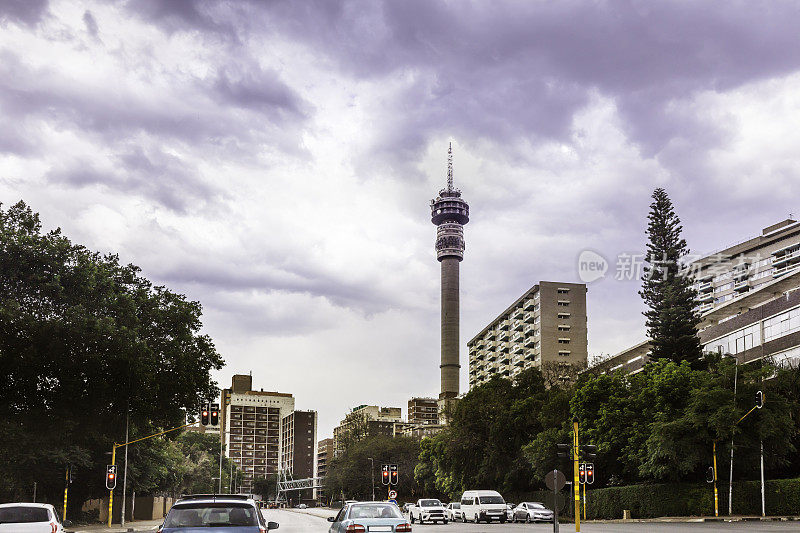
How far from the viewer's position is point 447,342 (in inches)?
7717

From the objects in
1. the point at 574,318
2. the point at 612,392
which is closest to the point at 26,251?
the point at 612,392

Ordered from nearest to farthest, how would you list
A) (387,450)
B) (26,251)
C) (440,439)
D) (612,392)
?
(26,251)
(612,392)
(440,439)
(387,450)

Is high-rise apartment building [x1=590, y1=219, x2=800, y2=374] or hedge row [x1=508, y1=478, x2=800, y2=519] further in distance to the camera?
high-rise apartment building [x1=590, y1=219, x2=800, y2=374]

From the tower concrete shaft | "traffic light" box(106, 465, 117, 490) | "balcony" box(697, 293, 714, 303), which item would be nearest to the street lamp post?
"balcony" box(697, 293, 714, 303)

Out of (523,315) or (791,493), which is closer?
(791,493)

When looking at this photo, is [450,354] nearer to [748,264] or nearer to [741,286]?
[741,286]

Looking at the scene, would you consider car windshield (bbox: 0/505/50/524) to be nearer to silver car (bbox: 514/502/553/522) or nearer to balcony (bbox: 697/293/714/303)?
silver car (bbox: 514/502/553/522)

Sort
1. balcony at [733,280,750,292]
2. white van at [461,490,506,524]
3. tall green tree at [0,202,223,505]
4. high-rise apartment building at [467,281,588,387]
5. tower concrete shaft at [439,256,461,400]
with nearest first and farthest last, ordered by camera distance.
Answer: tall green tree at [0,202,223,505] → white van at [461,490,506,524] → balcony at [733,280,750,292] → high-rise apartment building at [467,281,588,387] → tower concrete shaft at [439,256,461,400]

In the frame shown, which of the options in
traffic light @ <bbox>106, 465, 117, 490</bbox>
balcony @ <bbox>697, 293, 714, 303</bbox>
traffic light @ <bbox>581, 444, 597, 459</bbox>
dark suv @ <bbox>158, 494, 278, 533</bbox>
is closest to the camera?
dark suv @ <bbox>158, 494, 278, 533</bbox>

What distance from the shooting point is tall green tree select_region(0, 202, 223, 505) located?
45.1 m

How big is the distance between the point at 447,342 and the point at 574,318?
54.7 metres

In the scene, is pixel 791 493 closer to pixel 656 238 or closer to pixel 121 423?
pixel 656 238

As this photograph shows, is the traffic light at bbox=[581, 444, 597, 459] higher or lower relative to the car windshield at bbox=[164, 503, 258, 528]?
higher

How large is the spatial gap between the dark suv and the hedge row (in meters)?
44.1
